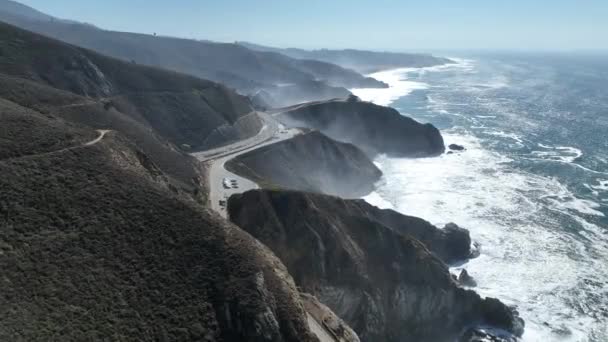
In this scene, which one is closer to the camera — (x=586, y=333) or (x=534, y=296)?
(x=586, y=333)

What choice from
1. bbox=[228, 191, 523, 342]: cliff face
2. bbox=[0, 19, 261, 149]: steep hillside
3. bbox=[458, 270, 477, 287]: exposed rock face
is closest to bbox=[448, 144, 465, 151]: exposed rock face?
bbox=[0, 19, 261, 149]: steep hillside

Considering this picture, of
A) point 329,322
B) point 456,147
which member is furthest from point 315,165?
point 329,322

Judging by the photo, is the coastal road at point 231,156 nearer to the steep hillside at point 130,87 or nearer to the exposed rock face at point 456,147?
the steep hillside at point 130,87

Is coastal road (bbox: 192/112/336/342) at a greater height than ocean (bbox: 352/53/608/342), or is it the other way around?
coastal road (bbox: 192/112/336/342)

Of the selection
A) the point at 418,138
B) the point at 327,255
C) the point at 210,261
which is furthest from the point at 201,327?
the point at 418,138

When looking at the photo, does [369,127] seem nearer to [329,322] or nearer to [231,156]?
[231,156]

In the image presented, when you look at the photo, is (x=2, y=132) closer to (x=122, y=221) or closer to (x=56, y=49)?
(x=122, y=221)

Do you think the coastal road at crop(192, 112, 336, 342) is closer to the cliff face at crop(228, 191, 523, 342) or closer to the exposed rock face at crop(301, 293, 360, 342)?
the exposed rock face at crop(301, 293, 360, 342)
